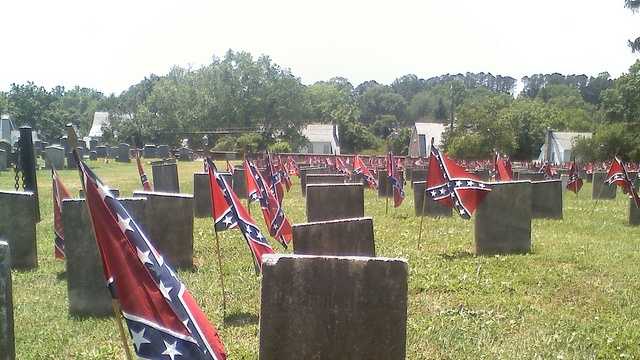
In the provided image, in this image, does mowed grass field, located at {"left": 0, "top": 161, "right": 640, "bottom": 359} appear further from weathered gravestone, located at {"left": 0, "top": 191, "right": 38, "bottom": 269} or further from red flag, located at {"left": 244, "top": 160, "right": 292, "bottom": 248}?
red flag, located at {"left": 244, "top": 160, "right": 292, "bottom": 248}

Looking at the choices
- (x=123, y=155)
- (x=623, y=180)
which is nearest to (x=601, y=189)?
(x=623, y=180)

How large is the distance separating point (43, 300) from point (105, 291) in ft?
3.72

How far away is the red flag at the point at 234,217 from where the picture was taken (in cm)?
754

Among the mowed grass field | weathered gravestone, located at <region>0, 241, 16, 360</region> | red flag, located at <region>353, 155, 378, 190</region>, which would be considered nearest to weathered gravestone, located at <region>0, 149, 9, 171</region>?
red flag, located at <region>353, 155, 378, 190</region>

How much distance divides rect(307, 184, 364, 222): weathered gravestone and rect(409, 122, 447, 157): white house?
73.3 metres

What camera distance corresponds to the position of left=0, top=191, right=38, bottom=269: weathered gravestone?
10.2 m

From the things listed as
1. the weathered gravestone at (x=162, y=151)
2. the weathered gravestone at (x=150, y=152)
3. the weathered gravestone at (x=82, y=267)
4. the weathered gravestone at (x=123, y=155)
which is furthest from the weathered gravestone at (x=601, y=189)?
the weathered gravestone at (x=150, y=152)

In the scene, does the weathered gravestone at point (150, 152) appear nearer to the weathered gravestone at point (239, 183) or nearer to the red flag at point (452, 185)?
the weathered gravestone at point (239, 183)

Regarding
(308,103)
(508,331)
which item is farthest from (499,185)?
(308,103)

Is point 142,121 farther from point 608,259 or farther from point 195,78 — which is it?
point 608,259

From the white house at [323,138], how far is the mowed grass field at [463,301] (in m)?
81.1

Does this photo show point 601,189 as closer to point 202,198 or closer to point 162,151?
point 202,198

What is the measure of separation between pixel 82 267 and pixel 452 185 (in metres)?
6.63

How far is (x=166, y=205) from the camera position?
34.3 ft
